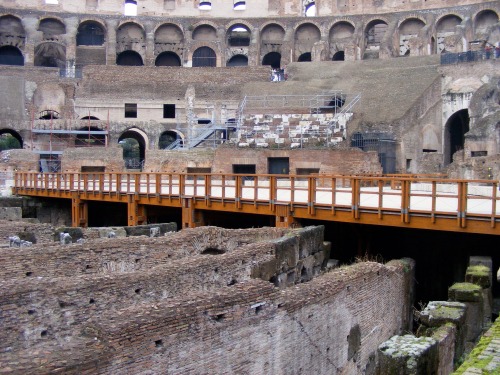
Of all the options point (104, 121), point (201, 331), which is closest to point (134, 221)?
point (201, 331)

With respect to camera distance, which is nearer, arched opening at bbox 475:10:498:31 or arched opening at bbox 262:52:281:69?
arched opening at bbox 475:10:498:31

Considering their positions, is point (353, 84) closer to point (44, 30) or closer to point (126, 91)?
point (126, 91)

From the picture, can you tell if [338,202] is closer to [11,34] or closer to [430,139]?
[430,139]

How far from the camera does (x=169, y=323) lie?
584 cm

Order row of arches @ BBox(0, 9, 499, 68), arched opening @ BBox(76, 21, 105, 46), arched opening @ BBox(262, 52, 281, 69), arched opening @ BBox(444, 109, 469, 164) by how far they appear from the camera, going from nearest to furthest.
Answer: arched opening @ BBox(444, 109, 469, 164) < row of arches @ BBox(0, 9, 499, 68) < arched opening @ BBox(76, 21, 105, 46) < arched opening @ BBox(262, 52, 281, 69)

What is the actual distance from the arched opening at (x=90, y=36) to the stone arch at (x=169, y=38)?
4.64 meters

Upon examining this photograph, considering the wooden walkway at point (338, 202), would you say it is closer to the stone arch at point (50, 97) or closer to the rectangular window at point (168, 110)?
the stone arch at point (50, 97)

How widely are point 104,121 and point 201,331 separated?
1326 inches

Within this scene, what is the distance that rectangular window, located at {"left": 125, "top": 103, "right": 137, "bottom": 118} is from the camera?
4103cm

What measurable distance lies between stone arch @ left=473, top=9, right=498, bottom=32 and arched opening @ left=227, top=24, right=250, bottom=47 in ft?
59.6

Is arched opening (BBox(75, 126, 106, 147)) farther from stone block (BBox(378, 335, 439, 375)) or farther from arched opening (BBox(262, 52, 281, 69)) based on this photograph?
stone block (BBox(378, 335, 439, 375))

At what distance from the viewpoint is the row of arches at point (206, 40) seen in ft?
153

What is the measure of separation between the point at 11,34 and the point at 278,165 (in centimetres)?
3024

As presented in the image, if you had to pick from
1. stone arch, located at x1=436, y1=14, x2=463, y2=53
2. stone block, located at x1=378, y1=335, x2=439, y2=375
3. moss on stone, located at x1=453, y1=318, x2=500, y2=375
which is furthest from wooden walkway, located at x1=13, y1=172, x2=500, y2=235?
stone arch, located at x1=436, y1=14, x2=463, y2=53
